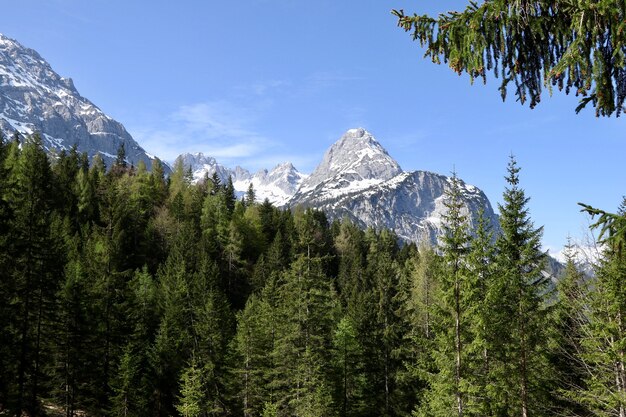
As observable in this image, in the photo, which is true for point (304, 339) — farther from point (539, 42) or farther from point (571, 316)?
point (539, 42)

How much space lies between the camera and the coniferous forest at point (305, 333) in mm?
21203

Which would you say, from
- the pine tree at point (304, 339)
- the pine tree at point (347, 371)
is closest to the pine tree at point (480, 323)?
the pine tree at point (304, 339)

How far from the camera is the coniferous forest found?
2120 centimetres

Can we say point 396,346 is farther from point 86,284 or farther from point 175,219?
point 175,219

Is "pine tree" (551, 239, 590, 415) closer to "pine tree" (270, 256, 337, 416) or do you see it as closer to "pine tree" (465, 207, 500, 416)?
"pine tree" (465, 207, 500, 416)

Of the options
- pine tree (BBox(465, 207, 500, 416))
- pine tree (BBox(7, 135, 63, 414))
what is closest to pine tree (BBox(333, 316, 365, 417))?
pine tree (BBox(465, 207, 500, 416))

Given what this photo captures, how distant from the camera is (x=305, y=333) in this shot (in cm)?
3183

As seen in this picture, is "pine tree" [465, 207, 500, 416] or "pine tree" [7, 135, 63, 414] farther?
"pine tree" [7, 135, 63, 414]

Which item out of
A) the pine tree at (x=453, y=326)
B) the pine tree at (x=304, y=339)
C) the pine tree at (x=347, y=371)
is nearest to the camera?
the pine tree at (x=453, y=326)

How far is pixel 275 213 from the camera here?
351 feet

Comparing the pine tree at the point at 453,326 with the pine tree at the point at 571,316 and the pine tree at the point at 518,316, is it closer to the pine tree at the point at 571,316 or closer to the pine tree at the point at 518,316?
the pine tree at the point at 518,316

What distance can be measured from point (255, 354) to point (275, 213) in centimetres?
6897

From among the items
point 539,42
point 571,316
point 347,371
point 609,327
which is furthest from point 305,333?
point 539,42

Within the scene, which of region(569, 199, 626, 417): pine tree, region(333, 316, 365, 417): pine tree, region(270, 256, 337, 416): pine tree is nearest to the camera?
region(569, 199, 626, 417): pine tree
